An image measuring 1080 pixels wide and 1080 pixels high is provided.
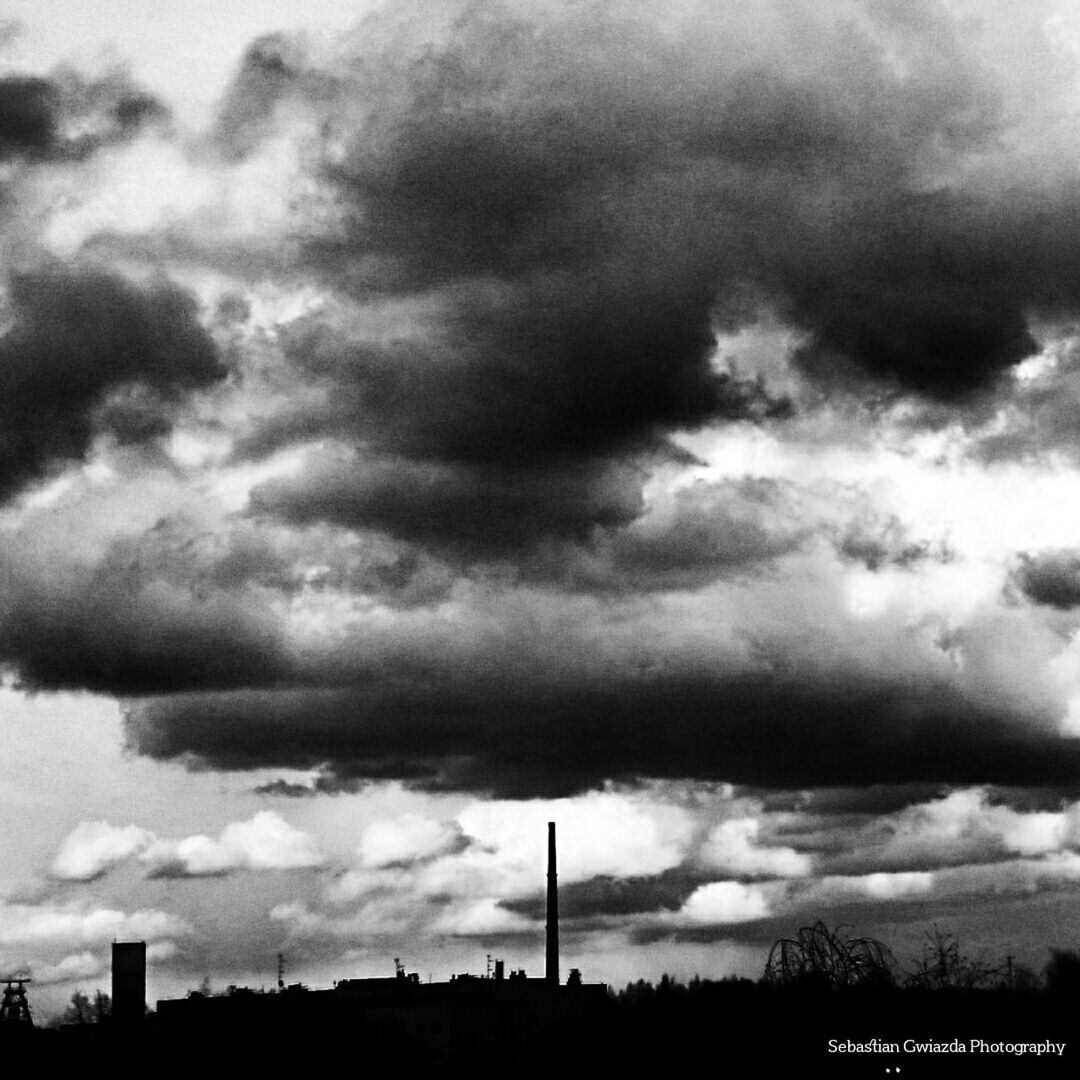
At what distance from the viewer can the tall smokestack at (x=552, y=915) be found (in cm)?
15900

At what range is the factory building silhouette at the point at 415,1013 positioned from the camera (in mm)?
125812

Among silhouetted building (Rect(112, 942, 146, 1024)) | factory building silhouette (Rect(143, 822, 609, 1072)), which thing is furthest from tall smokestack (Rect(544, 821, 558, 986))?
silhouetted building (Rect(112, 942, 146, 1024))

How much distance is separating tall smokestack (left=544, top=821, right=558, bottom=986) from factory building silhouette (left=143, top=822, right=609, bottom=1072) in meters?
0.07

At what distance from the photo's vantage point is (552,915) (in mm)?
160000

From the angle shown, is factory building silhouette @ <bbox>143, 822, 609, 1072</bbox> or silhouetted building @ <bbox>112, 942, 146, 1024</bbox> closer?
factory building silhouette @ <bbox>143, 822, 609, 1072</bbox>

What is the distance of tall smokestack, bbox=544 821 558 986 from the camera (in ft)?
522

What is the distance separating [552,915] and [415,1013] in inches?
752

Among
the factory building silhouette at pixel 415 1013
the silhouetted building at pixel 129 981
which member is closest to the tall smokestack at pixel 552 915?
the factory building silhouette at pixel 415 1013

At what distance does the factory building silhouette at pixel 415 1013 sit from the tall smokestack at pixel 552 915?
0.07 metres

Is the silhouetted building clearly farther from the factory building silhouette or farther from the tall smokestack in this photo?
the tall smokestack

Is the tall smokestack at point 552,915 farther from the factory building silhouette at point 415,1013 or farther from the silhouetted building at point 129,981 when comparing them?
the silhouetted building at point 129,981

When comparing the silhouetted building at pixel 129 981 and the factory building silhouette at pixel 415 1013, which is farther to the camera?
the silhouetted building at pixel 129 981

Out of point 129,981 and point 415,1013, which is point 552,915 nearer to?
point 415,1013

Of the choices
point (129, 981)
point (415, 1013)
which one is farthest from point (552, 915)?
point (129, 981)
